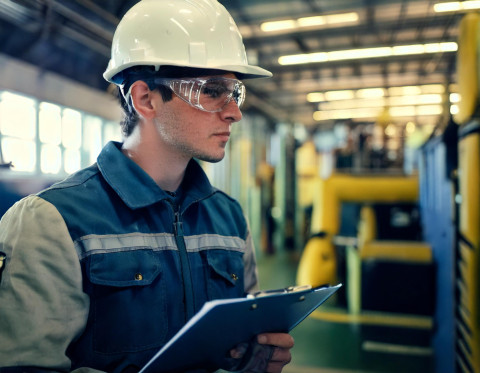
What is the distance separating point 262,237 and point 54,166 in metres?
6.70

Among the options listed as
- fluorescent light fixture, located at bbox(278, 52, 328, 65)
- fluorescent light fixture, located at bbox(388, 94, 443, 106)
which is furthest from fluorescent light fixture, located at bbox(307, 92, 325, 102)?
fluorescent light fixture, located at bbox(278, 52, 328, 65)

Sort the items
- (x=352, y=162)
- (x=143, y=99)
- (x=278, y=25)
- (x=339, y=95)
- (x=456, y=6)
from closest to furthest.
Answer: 1. (x=143, y=99)
2. (x=456, y=6)
3. (x=278, y=25)
4. (x=352, y=162)
5. (x=339, y=95)

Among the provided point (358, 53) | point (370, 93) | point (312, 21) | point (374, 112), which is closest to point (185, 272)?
point (312, 21)

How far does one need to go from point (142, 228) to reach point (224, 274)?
30 cm

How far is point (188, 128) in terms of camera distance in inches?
51.4

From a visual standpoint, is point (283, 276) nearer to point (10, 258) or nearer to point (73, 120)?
point (73, 120)

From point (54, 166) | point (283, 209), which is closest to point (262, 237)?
point (283, 209)

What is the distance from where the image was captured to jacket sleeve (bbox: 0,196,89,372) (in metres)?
0.97

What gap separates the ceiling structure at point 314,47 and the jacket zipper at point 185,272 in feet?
5.68

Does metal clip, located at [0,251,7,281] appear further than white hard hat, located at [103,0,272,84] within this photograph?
No

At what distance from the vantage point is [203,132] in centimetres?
132

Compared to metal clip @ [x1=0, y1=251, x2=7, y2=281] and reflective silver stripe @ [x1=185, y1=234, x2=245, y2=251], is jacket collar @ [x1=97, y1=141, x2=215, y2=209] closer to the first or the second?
reflective silver stripe @ [x1=185, y1=234, x2=245, y2=251]

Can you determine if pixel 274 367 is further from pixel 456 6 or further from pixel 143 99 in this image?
pixel 456 6

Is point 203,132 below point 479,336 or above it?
above
